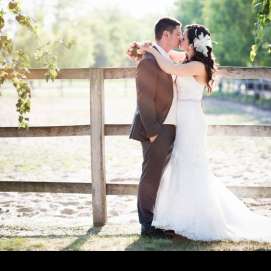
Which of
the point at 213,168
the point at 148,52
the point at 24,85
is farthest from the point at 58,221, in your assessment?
the point at 213,168

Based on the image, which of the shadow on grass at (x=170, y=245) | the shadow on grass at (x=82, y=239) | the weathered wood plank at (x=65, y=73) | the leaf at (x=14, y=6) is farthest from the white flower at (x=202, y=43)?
the shadow on grass at (x=82, y=239)

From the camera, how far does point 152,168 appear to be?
5637 millimetres

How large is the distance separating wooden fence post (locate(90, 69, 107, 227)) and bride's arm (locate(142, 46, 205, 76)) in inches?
29.3

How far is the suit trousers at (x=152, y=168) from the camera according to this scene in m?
5.60

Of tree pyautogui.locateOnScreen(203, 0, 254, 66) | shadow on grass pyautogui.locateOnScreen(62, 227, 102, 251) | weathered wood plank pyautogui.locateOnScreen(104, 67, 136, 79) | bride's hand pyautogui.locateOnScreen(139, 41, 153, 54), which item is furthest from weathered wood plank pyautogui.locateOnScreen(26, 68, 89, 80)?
tree pyautogui.locateOnScreen(203, 0, 254, 66)

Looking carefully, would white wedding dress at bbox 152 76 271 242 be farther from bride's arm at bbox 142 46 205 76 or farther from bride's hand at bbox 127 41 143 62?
bride's hand at bbox 127 41 143 62

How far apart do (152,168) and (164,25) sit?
1445 millimetres

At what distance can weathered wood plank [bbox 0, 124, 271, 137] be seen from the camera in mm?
6004

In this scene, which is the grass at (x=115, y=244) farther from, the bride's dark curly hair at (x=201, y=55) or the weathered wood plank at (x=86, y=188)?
the bride's dark curly hair at (x=201, y=55)

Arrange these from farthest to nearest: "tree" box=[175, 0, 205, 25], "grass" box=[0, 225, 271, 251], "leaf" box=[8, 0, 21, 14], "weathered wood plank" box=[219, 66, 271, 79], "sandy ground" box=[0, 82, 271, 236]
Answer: "tree" box=[175, 0, 205, 25], "sandy ground" box=[0, 82, 271, 236], "weathered wood plank" box=[219, 66, 271, 79], "grass" box=[0, 225, 271, 251], "leaf" box=[8, 0, 21, 14]

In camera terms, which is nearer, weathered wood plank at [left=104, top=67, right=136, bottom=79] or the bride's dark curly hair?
the bride's dark curly hair

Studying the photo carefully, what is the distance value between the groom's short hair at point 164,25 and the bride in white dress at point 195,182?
176 mm

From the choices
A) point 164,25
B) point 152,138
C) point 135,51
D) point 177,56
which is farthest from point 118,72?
point 152,138

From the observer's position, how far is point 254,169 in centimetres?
1006
